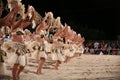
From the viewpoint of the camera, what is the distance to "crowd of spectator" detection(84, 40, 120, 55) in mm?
34378

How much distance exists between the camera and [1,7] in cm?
1292

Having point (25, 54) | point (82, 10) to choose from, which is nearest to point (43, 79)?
point (25, 54)

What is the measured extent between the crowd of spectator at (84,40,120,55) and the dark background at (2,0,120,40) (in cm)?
423

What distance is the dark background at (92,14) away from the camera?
41.2m

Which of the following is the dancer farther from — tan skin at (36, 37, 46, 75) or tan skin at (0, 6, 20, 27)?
tan skin at (36, 37, 46, 75)

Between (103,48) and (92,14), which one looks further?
(92,14)

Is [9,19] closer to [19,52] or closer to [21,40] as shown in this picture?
[21,40]

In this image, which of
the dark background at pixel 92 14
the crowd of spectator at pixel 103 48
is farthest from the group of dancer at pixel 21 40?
the dark background at pixel 92 14

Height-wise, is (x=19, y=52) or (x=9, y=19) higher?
(x=9, y=19)

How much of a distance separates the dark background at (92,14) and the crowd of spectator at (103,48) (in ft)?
13.9

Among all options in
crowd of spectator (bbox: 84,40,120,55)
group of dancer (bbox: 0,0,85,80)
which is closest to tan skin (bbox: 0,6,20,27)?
group of dancer (bbox: 0,0,85,80)

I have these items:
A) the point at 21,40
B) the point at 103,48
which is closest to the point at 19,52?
the point at 21,40

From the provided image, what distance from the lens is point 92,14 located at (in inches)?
1684

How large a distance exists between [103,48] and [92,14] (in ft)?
27.6
